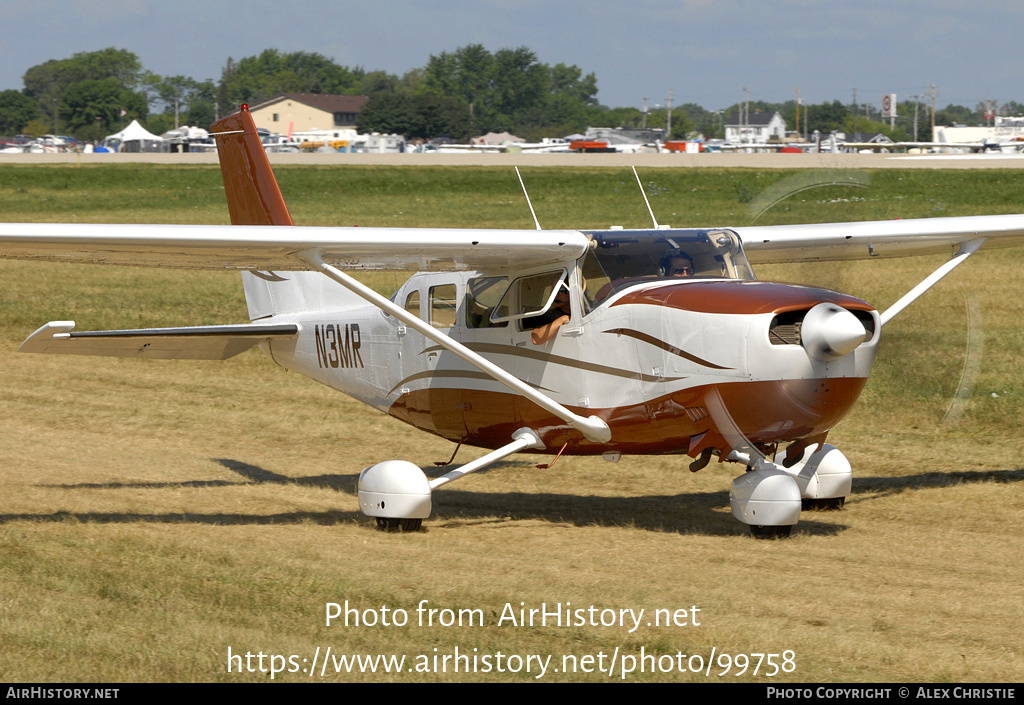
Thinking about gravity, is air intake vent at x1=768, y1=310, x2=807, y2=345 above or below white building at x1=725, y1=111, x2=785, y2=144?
below

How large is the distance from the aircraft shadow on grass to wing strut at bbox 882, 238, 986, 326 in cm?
175

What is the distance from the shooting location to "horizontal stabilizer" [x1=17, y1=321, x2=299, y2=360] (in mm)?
10562

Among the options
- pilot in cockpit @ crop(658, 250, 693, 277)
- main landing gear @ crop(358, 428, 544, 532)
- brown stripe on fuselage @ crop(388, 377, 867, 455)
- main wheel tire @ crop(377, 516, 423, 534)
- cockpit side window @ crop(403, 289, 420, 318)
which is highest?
pilot in cockpit @ crop(658, 250, 693, 277)

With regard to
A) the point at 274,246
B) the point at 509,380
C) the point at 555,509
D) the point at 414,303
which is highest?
the point at 274,246

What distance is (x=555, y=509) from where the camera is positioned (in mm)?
10234

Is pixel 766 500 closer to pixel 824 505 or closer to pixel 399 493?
pixel 824 505

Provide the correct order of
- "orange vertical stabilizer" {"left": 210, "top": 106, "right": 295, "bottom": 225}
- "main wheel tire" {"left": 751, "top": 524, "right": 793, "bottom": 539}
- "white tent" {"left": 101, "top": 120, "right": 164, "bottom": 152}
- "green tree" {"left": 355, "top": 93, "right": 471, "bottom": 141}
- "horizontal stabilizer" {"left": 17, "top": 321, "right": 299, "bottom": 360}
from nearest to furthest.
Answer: "main wheel tire" {"left": 751, "top": 524, "right": 793, "bottom": 539} → "horizontal stabilizer" {"left": 17, "top": 321, "right": 299, "bottom": 360} → "orange vertical stabilizer" {"left": 210, "top": 106, "right": 295, "bottom": 225} → "white tent" {"left": 101, "top": 120, "right": 164, "bottom": 152} → "green tree" {"left": 355, "top": 93, "right": 471, "bottom": 141}

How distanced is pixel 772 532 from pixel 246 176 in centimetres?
640

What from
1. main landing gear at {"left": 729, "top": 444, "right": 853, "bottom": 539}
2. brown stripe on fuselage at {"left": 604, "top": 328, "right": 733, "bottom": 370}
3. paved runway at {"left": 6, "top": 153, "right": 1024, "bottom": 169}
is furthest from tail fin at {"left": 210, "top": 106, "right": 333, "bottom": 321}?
paved runway at {"left": 6, "top": 153, "right": 1024, "bottom": 169}

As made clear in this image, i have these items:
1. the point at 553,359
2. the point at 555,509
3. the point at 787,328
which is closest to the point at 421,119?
the point at 555,509

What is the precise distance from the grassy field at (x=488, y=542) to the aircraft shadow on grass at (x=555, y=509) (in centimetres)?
5

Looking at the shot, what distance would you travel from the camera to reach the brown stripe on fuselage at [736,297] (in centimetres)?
768

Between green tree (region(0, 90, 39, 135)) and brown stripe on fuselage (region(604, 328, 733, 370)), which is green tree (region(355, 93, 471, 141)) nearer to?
green tree (region(0, 90, 39, 135))

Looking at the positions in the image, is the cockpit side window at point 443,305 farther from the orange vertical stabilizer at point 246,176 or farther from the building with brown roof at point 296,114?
the building with brown roof at point 296,114
